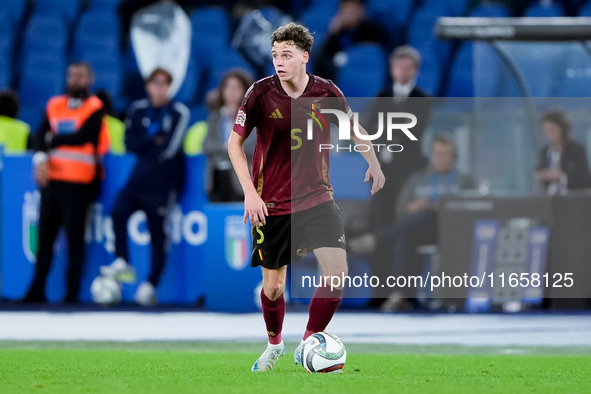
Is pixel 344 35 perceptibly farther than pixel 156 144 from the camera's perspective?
Yes

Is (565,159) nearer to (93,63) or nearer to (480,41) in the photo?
(480,41)

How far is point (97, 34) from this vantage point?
43.3 ft

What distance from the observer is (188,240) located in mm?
9594

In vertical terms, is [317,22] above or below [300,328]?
above

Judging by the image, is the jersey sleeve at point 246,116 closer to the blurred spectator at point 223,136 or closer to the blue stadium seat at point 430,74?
the blurred spectator at point 223,136

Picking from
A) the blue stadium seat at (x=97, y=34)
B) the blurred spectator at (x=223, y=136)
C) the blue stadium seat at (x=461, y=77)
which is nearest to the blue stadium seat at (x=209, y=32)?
the blue stadium seat at (x=97, y=34)

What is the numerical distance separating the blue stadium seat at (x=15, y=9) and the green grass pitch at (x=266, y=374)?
758 centimetres

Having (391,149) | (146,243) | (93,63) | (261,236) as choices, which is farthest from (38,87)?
(261,236)

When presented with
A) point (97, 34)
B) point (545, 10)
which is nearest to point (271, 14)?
point (97, 34)

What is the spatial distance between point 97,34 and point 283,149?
8944 millimetres

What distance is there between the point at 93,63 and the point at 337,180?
5.22 metres

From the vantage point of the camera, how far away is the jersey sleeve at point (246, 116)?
4.91m

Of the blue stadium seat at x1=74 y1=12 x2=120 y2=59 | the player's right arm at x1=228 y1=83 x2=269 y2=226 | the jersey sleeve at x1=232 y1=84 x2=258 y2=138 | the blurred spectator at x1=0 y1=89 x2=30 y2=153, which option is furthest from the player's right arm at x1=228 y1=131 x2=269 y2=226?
the blue stadium seat at x1=74 y1=12 x2=120 y2=59

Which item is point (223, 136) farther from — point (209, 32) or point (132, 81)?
point (209, 32)
